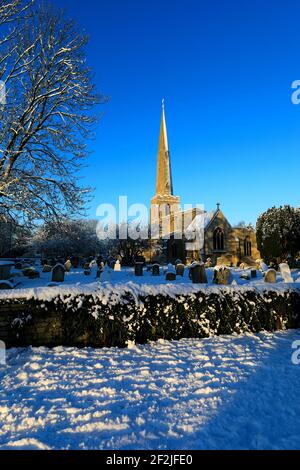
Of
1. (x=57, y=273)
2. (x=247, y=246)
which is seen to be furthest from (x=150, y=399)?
(x=247, y=246)

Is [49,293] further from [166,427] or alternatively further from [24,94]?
[24,94]

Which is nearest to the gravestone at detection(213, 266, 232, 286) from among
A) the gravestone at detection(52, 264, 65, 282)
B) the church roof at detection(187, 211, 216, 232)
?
the gravestone at detection(52, 264, 65, 282)

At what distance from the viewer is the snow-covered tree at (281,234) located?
105 ft

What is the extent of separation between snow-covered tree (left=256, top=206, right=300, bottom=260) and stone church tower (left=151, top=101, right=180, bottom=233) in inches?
1077

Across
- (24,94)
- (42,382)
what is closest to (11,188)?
(24,94)

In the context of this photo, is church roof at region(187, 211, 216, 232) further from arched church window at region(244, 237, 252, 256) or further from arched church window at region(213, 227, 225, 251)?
arched church window at region(244, 237, 252, 256)

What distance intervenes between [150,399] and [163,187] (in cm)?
5980

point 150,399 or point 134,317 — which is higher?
point 134,317

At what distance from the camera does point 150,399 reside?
155 inches

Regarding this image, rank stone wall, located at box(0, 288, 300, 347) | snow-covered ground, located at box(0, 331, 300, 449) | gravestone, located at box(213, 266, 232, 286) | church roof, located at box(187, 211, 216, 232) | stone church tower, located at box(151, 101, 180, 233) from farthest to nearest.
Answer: stone church tower, located at box(151, 101, 180, 233)
church roof, located at box(187, 211, 216, 232)
gravestone, located at box(213, 266, 232, 286)
stone wall, located at box(0, 288, 300, 347)
snow-covered ground, located at box(0, 331, 300, 449)

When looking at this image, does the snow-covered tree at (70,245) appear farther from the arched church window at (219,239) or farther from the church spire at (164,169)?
the church spire at (164,169)

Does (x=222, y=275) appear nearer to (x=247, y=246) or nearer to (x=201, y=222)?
(x=201, y=222)

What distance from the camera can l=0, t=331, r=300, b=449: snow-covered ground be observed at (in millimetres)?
3014
